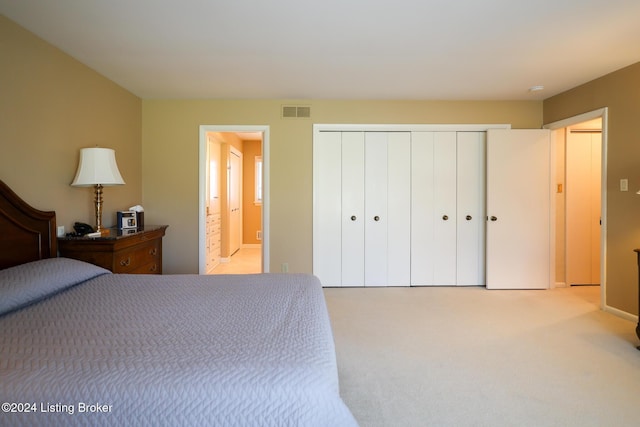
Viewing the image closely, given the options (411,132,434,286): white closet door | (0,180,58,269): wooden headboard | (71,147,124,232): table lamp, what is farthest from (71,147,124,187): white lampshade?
(411,132,434,286): white closet door

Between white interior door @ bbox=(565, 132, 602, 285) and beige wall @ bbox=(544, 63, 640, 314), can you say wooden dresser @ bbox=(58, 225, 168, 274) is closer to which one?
beige wall @ bbox=(544, 63, 640, 314)

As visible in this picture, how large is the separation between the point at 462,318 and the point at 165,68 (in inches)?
144

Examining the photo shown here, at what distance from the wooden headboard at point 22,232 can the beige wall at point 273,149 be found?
5.10 feet

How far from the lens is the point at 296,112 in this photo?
3.92 meters

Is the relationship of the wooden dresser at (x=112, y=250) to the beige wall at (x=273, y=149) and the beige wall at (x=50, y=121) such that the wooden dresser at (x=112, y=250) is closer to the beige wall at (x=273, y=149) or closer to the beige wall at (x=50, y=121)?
the beige wall at (x=50, y=121)

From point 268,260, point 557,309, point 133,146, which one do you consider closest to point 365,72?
point 268,260

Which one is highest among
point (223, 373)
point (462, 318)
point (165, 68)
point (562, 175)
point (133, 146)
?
point (165, 68)

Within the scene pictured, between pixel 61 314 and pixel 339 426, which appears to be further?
pixel 61 314

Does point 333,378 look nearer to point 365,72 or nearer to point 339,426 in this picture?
point 339,426

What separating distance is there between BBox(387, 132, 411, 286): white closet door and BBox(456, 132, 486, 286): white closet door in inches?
25.5

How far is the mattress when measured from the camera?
34.5 inches

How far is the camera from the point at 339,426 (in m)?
0.91

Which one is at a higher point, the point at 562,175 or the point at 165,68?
the point at 165,68

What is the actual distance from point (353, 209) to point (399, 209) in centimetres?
59
